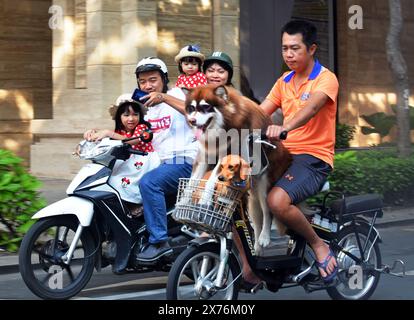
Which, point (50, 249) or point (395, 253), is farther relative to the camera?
point (395, 253)

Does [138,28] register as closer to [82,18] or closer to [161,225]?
[82,18]

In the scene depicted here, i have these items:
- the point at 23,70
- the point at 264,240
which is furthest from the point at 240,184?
the point at 23,70

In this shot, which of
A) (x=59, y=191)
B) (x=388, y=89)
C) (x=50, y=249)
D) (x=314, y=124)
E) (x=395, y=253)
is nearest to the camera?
(x=314, y=124)

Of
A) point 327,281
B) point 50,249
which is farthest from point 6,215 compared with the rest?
point 327,281

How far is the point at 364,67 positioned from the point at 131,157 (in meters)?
14.6

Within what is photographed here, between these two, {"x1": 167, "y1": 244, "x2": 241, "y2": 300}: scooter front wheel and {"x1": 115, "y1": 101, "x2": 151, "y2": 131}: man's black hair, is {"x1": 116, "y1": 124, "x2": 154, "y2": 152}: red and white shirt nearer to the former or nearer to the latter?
{"x1": 115, "y1": 101, "x2": 151, "y2": 131}: man's black hair

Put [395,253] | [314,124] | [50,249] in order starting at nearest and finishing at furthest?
[314,124] < [50,249] < [395,253]

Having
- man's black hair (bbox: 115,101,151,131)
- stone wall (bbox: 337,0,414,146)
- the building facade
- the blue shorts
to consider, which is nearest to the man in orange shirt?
the blue shorts

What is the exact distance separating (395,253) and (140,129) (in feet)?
11.7

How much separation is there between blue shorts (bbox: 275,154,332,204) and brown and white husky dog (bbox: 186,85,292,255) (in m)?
0.12

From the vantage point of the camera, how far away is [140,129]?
282 inches

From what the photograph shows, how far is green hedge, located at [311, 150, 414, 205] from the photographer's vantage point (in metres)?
11.8

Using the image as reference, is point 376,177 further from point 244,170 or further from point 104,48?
point 244,170

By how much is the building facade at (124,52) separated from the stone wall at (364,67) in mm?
23
